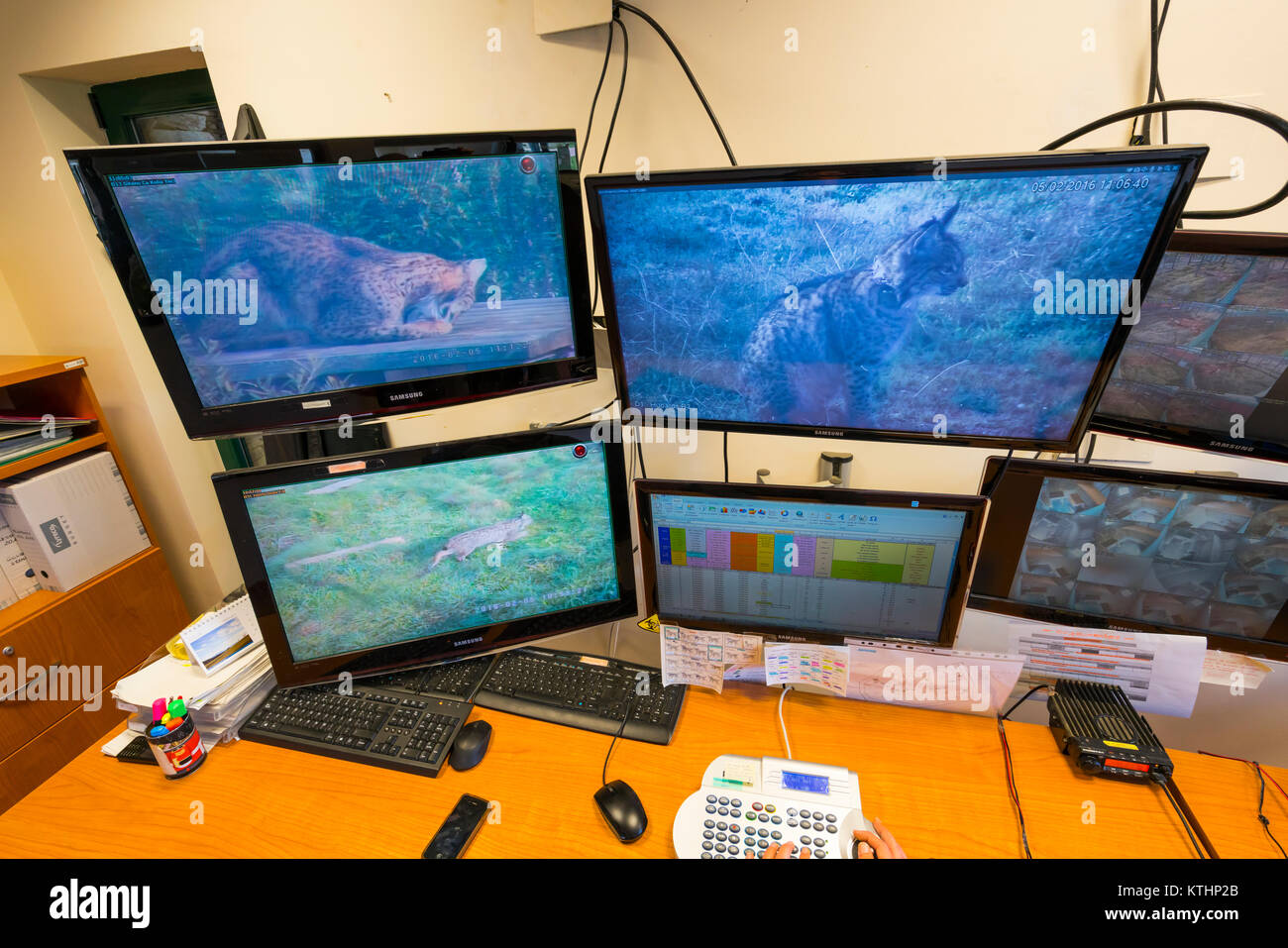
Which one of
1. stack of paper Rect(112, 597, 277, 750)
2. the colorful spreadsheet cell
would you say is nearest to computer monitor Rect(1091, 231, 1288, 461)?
the colorful spreadsheet cell

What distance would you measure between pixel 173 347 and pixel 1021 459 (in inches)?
49.7

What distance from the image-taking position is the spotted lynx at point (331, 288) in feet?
2.68

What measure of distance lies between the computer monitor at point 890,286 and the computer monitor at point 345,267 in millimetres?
Answer: 118

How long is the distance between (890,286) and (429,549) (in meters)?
0.84

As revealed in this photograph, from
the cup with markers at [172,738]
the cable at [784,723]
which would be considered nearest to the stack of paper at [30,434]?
the cup with markers at [172,738]

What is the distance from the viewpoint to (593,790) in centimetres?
99

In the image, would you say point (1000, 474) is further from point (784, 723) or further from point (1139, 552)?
point (784, 723)

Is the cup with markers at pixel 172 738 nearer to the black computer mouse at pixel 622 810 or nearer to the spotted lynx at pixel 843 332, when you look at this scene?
the black computer mouse at pixel 622 810

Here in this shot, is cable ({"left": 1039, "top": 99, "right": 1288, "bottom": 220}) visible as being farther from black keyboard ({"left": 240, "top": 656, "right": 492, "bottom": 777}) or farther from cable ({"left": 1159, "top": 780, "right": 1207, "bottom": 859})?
black keyboard ({"left": 240, "top": 656, "right": 492, "bottom": 777})

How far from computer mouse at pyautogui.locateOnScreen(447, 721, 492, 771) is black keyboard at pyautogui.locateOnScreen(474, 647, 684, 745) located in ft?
0.24

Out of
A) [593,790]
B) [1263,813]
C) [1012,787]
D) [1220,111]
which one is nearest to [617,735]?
[593,790]

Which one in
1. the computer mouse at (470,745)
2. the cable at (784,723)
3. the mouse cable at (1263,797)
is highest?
the computer mouse at (470,745)
